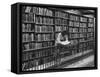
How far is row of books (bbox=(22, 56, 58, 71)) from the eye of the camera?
757 cm

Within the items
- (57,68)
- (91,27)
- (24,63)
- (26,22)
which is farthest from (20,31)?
(91,27)

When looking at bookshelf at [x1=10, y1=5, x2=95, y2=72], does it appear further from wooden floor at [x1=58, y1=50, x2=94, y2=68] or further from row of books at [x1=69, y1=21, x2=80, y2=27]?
wooden floor at [x1=58, y1=50, x2=94, y2=68]

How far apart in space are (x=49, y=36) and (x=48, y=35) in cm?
4

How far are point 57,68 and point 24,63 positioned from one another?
3.12 ft

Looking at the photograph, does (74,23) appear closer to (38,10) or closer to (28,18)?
(38,10)

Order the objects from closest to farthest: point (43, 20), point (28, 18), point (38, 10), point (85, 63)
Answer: point (28, 18) → point (38, 10) → point (43, 20) → point (85, 63)

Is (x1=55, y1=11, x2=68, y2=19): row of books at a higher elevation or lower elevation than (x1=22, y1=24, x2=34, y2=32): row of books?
higher

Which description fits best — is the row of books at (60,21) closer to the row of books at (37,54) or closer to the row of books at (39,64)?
the row of books at (37,54)

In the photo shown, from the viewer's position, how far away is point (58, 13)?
796 cm

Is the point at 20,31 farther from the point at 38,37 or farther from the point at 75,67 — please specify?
the point at 75,67

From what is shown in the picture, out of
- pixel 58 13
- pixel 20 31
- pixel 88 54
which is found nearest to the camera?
pixel 20 31

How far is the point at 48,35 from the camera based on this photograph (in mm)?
7840

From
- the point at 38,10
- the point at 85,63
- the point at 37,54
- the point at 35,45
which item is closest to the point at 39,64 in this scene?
the point at 37,54

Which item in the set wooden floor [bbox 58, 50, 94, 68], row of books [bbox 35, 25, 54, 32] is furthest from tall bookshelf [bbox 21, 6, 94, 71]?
wooden floor [bbox 58, 50, 94, 68]
